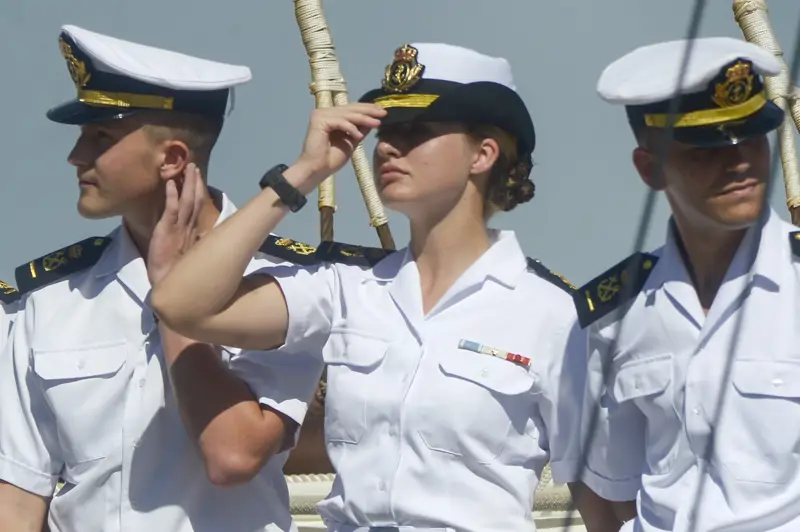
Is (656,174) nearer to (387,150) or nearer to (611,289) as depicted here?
(611,289)

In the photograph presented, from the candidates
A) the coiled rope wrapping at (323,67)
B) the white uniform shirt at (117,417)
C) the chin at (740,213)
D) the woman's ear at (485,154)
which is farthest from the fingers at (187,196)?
the chin at (740,213)

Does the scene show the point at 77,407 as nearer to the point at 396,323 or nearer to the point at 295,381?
the point at 295,381

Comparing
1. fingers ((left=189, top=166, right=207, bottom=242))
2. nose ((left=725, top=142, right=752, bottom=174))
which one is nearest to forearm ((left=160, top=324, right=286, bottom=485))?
fingers ((left=189, top=166, right=207, bottom=242))

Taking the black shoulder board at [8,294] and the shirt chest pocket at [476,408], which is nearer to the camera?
the shirt chest pocket at [476,408]

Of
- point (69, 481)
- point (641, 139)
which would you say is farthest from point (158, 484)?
point (641, 139)

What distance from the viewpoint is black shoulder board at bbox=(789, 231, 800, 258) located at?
11.3 ft

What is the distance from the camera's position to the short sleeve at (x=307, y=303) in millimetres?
3902

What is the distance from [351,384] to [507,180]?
0.59 metres

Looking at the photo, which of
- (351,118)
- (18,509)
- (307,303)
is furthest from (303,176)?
(18,509)

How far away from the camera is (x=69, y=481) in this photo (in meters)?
4.18

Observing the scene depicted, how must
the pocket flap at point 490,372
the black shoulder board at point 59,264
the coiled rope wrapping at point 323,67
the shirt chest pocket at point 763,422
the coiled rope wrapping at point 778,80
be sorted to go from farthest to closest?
the coiled rope wrapping at point 323,67 → the coiled rope wrapping at point 778,80 → the black shoulder board at point 59,264 → the pocket flap at point 490,372 → the shirt chest pocket at point 763,422

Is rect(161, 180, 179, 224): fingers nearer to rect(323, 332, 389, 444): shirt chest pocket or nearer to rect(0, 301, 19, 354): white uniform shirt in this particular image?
rect(323, 332, 389, 444): shirt chest pocket

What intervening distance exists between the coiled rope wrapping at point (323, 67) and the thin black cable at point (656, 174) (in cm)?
137

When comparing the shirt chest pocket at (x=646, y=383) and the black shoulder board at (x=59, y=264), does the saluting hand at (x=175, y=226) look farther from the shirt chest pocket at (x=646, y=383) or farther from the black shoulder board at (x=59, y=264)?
the shirt chest pocket at (x=646, y=383)
